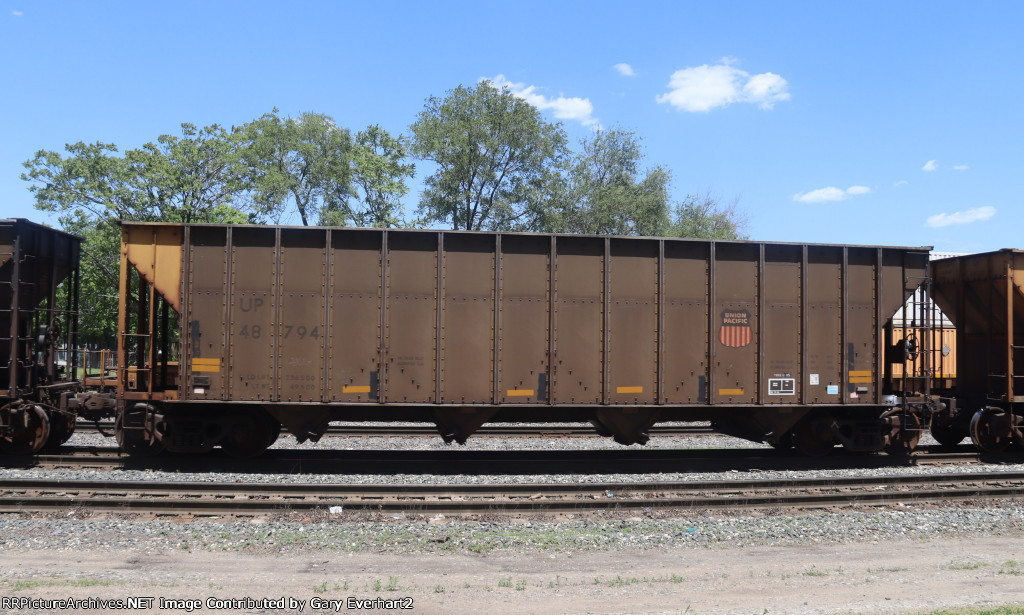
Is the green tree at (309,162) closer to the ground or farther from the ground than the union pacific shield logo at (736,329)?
farther from the ground

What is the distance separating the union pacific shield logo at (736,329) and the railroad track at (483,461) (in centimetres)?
222

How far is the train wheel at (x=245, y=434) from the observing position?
34.5 ft

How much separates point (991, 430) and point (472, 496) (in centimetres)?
976

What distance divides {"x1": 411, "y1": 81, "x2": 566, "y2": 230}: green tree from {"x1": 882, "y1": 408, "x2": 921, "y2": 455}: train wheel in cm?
2823

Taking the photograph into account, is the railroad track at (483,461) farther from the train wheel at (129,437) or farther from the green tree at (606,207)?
the green tree at (606,207)

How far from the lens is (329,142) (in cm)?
4012

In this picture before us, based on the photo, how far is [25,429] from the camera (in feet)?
34.1

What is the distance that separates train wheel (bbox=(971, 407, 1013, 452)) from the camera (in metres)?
11.6

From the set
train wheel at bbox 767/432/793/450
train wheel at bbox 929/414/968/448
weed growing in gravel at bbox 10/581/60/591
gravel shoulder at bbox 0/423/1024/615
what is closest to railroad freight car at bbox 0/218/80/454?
gravel shoulder at bbox 0/423/1024/615

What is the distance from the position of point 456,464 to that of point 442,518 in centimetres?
284

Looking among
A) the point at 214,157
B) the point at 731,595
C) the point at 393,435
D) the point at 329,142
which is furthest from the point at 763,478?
the point at 329,142

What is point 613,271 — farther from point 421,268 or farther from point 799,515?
point 799,515

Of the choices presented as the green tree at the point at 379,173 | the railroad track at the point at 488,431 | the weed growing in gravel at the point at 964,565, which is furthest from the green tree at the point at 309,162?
the weed growing in gravel at the point at 964,565

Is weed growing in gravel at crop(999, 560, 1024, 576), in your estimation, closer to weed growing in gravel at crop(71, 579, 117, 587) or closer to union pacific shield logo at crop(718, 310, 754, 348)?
union pacific shield logo at crop(718, 310, 754, 348)
